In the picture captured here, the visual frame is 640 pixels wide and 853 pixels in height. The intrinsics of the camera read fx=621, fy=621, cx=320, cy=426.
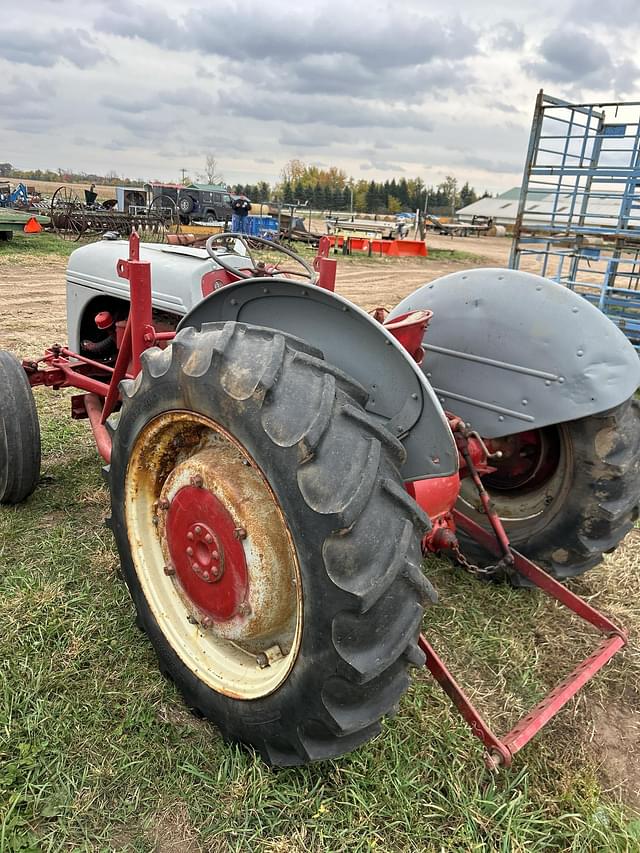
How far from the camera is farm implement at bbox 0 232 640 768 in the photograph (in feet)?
4.73

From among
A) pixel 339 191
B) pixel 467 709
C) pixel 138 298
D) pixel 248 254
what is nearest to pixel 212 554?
pixel 467 709

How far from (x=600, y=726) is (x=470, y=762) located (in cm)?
55

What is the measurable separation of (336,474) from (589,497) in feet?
4.51

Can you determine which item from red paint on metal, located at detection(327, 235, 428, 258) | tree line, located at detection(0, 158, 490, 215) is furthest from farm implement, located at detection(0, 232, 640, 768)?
tree line, located at detection(0, 158, 490, 215)

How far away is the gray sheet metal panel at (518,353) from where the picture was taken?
85.5 inches

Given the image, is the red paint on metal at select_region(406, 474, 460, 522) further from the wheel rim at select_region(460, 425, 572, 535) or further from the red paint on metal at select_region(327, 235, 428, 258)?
the red paint on metal at select_region(327, 235, 428, 258)

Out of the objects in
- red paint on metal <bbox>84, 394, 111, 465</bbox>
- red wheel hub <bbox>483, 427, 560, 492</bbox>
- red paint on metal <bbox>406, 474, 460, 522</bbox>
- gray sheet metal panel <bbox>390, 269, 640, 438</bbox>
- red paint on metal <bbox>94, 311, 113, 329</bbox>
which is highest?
gray sheet metal panel <bbox>390, 269, 640, 438</bbox>

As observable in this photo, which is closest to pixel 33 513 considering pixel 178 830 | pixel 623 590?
pixel 178 830

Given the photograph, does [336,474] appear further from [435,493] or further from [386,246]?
[386,246]

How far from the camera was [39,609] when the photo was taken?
7.95ft

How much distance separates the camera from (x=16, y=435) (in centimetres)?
298

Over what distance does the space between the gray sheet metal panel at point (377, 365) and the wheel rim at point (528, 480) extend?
0.92m

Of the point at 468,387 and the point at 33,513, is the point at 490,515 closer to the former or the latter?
the point at 468,387

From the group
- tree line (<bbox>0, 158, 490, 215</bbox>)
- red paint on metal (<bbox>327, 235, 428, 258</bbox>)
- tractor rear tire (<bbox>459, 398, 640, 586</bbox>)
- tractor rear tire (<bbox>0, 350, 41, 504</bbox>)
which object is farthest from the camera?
tree line (<bbox>0, 158, 490, 215</bbox>)
